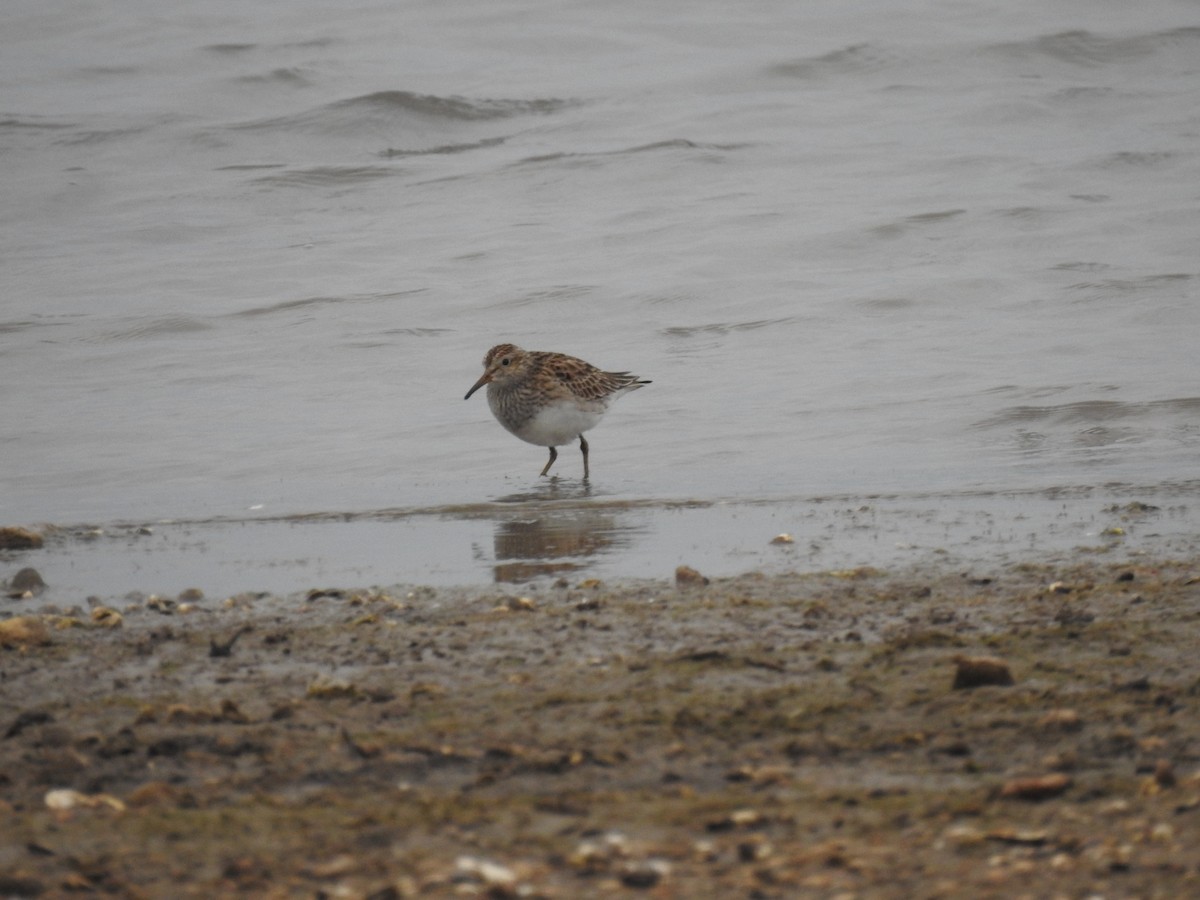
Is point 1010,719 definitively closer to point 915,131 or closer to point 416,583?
point 416,583

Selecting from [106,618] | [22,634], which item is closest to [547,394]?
[106,618]

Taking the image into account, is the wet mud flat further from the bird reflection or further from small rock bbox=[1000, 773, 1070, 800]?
the bird reflection

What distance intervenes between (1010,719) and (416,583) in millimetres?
3321

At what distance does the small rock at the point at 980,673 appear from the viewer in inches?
185

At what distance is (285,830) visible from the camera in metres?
3.73

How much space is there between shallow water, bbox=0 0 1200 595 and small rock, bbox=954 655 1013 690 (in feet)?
9.35

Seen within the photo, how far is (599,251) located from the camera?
17719mm

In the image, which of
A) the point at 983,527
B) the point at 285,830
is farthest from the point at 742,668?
the point at 983,527

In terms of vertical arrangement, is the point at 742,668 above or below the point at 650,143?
below

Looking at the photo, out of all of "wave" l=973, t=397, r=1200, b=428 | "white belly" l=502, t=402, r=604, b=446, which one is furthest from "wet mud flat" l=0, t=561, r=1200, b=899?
"wave" l=973, t=397, r=1200, b=428

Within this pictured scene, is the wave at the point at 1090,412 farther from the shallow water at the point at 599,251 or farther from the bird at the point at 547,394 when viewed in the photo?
the bird at the point at 547,394

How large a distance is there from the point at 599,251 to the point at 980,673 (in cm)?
1337

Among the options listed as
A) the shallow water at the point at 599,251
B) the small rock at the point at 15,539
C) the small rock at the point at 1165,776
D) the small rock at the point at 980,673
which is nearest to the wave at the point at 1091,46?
the shallow water at the point at 599,251

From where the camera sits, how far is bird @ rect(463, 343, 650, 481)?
1072 cm
